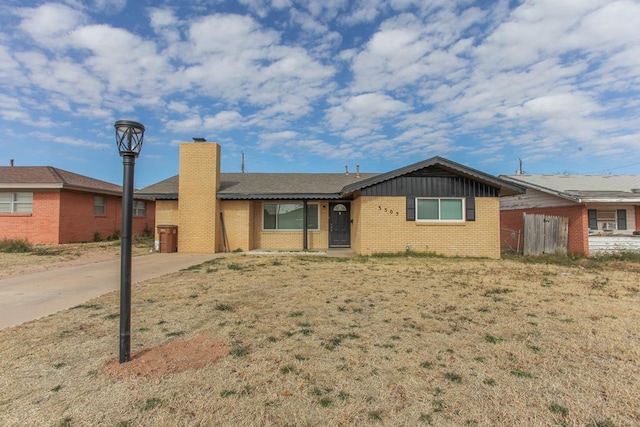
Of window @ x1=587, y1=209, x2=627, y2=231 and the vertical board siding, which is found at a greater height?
the vertical board siding

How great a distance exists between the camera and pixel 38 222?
54.7 ft

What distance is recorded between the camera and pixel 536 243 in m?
14.8

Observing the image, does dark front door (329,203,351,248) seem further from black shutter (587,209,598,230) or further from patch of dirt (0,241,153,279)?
black shutter (587,209,598,230)

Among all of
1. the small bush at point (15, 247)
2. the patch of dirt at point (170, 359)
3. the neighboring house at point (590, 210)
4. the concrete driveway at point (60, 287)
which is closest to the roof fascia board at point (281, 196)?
the concrete driveway at point (60, 287)

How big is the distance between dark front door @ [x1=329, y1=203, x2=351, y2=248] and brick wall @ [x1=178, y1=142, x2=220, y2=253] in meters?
5.09

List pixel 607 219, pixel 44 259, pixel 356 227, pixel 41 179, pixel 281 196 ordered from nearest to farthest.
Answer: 1. pixel 44 259
2. pixel 356 227
3. pixel 281 196
4. pixel 607 219
5. pixel 41 179

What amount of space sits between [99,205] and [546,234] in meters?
22.0

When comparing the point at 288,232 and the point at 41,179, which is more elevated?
the point at 41,179

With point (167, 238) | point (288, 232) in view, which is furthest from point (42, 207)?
point (288, 232)

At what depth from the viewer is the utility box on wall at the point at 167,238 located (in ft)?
47.1

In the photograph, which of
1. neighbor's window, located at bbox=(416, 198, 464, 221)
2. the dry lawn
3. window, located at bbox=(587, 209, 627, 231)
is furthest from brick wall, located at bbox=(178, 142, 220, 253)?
window, located at bbox=(587, 209, 627, 231)

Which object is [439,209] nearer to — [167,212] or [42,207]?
[167,212]

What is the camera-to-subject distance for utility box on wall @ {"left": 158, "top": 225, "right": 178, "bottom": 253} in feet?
47.1

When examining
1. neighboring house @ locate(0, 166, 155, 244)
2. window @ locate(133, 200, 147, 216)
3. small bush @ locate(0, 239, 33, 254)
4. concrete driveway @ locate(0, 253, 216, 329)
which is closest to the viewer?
concrete driveway @ locate(0, 253, 216, 329)
